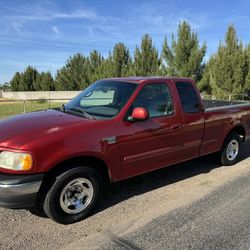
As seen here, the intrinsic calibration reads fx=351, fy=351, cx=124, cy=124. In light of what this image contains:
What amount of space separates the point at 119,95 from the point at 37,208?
6.51 ft

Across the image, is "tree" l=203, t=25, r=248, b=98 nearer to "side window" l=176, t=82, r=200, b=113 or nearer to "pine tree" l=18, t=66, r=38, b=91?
"side window" l=176, t=82, r=200, b=113

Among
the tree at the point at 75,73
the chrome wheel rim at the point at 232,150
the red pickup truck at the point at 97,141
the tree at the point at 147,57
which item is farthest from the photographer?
the tree at the point at 75,73

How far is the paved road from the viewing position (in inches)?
152

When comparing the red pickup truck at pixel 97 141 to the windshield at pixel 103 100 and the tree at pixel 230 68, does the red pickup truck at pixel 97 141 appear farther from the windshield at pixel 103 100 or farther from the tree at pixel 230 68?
the tree at pixel 230 68

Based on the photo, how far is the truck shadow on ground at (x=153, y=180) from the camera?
5242mm

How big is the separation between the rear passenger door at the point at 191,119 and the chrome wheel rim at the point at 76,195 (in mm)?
1971

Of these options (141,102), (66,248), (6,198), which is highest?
(141,102)

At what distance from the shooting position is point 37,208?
4.80 m

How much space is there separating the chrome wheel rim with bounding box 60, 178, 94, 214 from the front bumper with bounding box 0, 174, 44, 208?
413 millimetres

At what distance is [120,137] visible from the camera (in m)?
4.71

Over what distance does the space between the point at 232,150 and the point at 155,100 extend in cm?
267

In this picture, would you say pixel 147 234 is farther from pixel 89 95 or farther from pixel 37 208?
pixel 89 95

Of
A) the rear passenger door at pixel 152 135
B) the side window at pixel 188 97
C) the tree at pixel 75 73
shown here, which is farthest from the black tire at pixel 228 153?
the tree at pixel 75 73

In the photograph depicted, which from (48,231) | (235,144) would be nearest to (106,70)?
(235,144)
